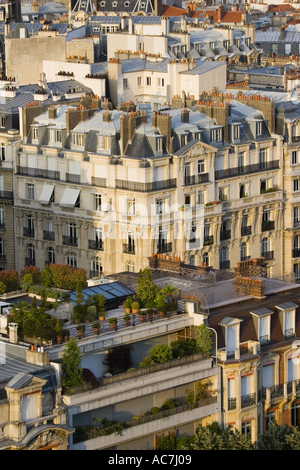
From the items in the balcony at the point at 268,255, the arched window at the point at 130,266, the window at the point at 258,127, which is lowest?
the balcony at the point at 268,255

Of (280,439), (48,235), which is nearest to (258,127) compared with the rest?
(48,235)

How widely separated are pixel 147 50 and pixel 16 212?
3003cm

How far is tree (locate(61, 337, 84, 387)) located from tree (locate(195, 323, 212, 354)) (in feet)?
22.4

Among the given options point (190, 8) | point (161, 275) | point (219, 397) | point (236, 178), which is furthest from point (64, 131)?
point (190, 8)

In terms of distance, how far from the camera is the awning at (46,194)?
3615 inches

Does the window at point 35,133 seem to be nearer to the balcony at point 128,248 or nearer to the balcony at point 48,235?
the balcony at point 48,235

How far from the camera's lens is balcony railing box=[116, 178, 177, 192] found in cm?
8756

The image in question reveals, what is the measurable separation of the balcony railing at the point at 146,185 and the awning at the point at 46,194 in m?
4.83

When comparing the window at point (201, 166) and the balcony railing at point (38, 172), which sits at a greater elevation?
the window at point (201, 166)

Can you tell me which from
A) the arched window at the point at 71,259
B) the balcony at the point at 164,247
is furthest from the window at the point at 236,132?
the arched window at the point at 71,259

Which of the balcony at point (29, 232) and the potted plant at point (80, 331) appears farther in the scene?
the balcony at point (29, 232)

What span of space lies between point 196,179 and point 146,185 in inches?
150

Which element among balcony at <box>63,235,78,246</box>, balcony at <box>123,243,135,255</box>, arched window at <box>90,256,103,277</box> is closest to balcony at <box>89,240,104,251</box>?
arched window at <box>90,256,103,277</box>

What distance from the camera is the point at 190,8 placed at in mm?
171125
